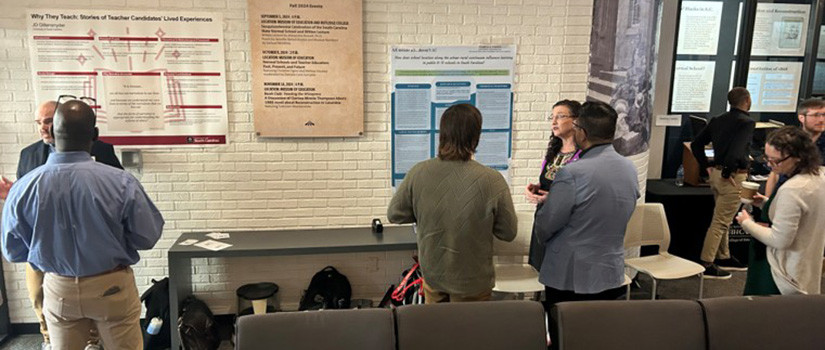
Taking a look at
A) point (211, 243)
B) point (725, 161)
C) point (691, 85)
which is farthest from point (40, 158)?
point (691, 85)

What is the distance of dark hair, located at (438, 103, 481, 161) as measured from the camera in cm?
251

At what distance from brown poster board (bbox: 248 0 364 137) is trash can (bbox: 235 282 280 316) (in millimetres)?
1063

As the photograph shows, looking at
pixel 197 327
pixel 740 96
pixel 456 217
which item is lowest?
pixel 197 327

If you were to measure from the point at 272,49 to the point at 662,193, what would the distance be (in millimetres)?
3522

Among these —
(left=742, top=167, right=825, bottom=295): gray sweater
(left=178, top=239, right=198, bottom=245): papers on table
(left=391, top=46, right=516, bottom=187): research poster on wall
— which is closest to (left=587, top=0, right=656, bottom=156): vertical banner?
(left=391, top=46, right=516, bottom=187): research poster on wall

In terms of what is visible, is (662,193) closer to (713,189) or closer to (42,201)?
(713,189)

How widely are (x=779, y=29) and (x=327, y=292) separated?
17.3ft

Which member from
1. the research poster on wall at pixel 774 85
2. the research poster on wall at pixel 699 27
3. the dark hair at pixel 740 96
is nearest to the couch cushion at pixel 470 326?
the dark hair at pixel 740 96

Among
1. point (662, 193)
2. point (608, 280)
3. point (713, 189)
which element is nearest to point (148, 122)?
point (608, 280)

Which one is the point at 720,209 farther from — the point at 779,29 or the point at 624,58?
the point at 779,29

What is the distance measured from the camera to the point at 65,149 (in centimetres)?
254

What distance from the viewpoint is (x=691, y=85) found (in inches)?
233

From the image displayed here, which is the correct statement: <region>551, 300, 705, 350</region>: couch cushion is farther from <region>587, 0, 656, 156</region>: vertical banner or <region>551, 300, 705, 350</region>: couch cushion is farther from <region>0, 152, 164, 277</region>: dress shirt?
<region>587, 0, 656, 156</region>: vertical banner

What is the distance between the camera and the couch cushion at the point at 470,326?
226cm
